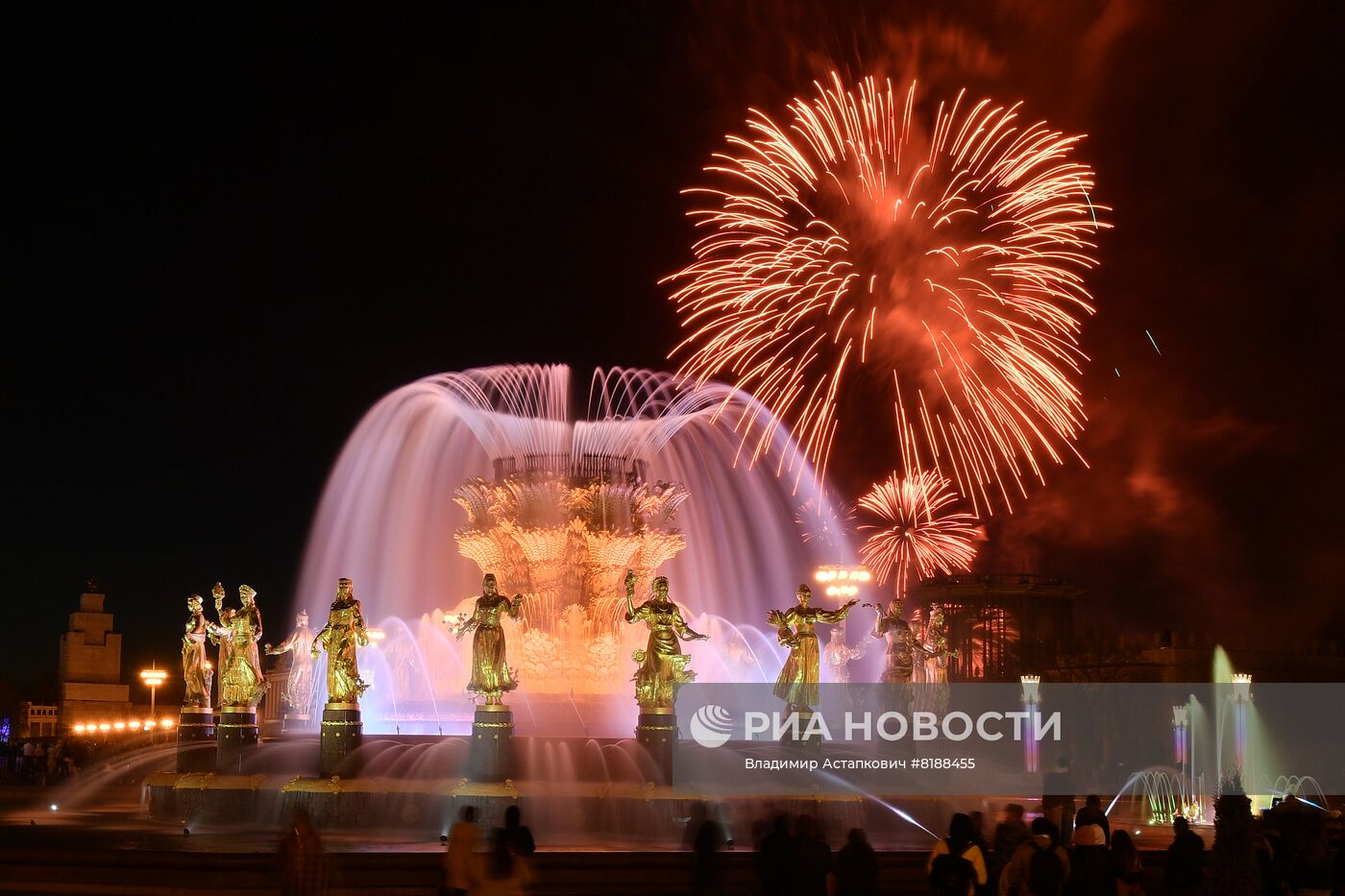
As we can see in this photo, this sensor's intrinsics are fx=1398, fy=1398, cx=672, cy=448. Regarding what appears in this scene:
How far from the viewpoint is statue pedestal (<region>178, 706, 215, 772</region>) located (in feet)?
71.1

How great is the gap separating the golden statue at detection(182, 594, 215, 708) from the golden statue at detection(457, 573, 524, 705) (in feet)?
18.6

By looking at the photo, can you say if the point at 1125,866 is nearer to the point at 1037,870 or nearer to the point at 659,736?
the point at 1037,870

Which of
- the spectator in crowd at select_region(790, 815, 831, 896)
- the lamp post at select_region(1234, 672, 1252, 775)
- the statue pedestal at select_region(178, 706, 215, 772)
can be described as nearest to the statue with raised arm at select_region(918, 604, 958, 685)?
the statue pedestal at select_region(178, 706, 215, 772)

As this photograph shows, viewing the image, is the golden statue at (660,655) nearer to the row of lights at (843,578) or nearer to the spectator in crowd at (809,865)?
the spectator in crowd at (809,865)

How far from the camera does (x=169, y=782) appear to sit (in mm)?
20453

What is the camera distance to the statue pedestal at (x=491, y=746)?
65.0 ft

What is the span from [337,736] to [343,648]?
1.37 metres

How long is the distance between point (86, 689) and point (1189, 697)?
1902 inches

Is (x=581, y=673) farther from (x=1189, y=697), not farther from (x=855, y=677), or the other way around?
(x=1189, y=697)

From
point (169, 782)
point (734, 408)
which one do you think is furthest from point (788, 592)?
point (169, 782)

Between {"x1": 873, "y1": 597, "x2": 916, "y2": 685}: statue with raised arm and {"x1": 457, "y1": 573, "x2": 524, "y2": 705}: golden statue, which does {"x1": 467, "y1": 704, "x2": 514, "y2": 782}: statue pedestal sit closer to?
{"x1": 457, "y1": 573, "x2": 524, "y2": 705}: golden statue

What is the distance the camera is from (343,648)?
21.2 m

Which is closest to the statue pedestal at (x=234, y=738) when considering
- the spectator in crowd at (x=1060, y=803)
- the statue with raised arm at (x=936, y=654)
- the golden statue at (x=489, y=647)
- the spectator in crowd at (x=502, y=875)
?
the golden statue at (x=489, y=647)

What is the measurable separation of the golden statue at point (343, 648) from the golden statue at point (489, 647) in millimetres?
1620
